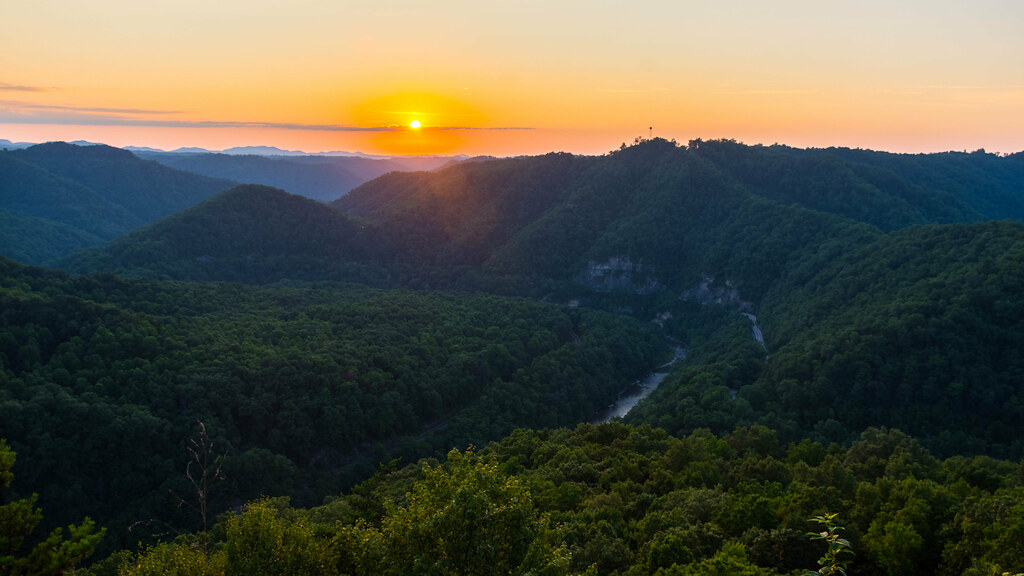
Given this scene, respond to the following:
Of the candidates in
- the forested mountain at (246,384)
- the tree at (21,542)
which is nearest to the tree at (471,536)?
the tree at (21,542)

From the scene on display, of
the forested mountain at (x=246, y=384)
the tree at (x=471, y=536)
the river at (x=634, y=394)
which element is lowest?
the river at (x=634, y=394)

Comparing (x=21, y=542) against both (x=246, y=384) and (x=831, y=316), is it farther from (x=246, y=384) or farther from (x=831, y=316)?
(x=831, y=316)

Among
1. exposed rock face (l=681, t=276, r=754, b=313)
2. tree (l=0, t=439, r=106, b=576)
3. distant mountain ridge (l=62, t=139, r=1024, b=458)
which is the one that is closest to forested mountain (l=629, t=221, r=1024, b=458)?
distant mountain ridge (l=62, t=139, r=1024, b=458)

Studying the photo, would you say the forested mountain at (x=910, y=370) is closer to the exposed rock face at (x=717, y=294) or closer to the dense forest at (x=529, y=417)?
the dense forest at (x=529, y=417)

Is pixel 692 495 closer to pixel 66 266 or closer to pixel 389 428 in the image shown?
pixel 389 428

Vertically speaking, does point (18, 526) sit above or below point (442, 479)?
below

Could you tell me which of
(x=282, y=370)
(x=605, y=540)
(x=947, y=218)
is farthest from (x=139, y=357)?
(x=947, y=218)

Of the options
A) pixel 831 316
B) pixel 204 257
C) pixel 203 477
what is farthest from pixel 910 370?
pixel 204 257
